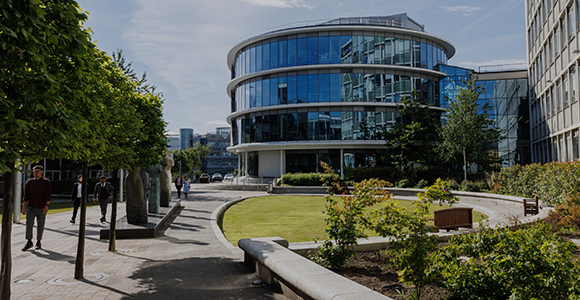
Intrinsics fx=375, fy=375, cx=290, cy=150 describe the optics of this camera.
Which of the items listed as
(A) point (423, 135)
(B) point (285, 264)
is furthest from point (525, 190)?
(B) point (285, 264)

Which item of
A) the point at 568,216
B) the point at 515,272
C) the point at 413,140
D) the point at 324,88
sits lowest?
the point at 568,216

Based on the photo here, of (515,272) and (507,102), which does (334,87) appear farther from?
(515,272)

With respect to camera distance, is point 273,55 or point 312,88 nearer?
point 312,88

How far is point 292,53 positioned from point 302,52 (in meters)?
1.19

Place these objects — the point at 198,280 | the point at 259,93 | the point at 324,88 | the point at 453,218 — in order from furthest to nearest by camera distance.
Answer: the point at 259,93, the point at 324,88, the point at 453,218, the point at 198,280

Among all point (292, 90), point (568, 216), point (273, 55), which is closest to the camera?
point (568, 216)

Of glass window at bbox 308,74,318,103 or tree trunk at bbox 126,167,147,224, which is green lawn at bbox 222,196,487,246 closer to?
tree trunk at bbox 126,167,147,224

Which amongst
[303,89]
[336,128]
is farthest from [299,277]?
[303,89]

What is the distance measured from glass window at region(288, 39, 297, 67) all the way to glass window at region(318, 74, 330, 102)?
12.0 feet

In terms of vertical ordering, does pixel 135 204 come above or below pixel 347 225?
below

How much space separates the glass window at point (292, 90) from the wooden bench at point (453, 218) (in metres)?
32.9

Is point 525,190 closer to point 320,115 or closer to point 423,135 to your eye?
point 423,135

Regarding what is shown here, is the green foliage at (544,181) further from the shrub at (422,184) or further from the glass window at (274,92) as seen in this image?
the glass window at (274,92)

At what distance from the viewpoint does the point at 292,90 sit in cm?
4275
